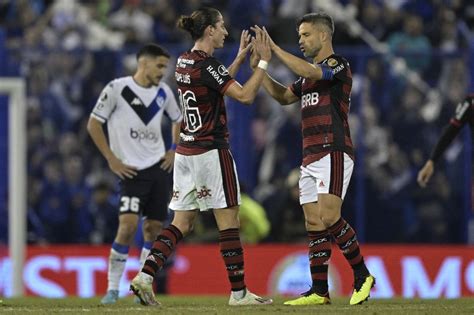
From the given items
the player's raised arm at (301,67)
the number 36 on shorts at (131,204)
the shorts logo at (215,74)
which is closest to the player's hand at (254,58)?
the player's raised arm at (301,67)

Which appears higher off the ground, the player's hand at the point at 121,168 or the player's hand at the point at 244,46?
the player's hand at the point at 244,46

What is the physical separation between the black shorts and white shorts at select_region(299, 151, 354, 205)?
2.39m

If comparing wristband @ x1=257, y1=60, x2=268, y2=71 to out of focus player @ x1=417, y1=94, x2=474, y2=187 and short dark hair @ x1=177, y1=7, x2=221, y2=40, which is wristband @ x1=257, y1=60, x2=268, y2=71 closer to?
short dark hair @ x1=177, y1=7, x2=221, y2=40

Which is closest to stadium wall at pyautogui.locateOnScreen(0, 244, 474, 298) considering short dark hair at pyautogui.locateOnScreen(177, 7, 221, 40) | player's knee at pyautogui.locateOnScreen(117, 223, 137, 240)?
player's knee at pyautogui.locateOnScreen(117, 223, 137, 240)

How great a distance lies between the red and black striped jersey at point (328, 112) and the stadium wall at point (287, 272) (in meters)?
6.04

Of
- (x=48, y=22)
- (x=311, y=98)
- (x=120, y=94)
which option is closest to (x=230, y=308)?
(x=311, y=98)

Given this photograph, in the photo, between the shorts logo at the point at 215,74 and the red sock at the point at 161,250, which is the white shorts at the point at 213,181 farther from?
the shorts logo at the point at 215,74

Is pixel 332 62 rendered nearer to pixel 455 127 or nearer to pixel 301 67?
pixel 301 67

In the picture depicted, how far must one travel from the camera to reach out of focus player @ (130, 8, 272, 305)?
412 inches

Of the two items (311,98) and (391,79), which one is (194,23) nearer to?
(311,98)

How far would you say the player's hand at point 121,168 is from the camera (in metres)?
12.5

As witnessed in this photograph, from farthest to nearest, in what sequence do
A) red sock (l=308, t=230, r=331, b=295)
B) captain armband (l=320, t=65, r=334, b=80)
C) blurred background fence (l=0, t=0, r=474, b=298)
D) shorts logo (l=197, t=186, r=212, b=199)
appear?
1. blurred background fence (l=0, t=0, r=474, b=298)
2. red sock (l=308, t=230, r=331, b=295)
3. shorts logo (l=197, t=186, r=212, b=199)
4. captain armband (l=320, t=65, r=334, b=80)

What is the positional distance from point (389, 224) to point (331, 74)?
6.71 meters

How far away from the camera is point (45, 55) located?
57.0ft
